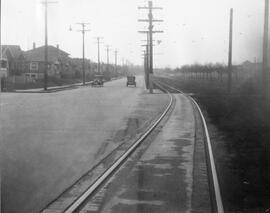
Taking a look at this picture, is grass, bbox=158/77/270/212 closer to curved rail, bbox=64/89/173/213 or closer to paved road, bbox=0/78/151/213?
curved rail, bbox=64/89/173/213

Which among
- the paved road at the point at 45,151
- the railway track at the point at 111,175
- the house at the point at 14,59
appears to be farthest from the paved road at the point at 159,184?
the house at the point at 14,59

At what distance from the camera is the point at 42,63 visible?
3826 inches

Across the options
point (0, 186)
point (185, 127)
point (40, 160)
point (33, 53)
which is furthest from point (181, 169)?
point (33, 53)

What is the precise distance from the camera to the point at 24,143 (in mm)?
13609

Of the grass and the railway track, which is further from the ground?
the railway track

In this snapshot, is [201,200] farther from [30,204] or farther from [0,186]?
[0,186]

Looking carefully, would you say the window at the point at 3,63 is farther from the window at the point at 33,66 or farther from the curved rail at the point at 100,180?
the curved rail at the point at 100,180

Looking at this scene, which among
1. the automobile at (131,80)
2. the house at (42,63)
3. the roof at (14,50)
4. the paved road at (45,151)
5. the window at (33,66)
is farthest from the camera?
the window at (33,66)

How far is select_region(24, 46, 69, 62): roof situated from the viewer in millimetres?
98394

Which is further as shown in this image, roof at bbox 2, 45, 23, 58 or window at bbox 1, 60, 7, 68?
roof at bbox 2, 45, 23, 58

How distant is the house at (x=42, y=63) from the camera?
94375 millimetres

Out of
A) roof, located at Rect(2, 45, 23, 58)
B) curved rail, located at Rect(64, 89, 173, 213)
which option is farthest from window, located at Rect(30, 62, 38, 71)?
curved rail, located at Rect(64, 89, 173, 213)

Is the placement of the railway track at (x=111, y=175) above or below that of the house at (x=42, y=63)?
below

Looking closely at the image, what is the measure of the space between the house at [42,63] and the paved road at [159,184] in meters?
72.2
